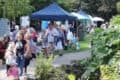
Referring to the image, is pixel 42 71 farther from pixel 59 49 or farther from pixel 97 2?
pixel 97 2

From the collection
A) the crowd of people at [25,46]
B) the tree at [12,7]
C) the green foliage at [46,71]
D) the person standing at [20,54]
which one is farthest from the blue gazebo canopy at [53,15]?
the green foliage at [46,71]

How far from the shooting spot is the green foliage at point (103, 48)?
12.3m

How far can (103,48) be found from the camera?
42.1 ft

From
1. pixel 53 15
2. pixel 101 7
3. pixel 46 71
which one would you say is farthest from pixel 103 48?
pixel 101 7

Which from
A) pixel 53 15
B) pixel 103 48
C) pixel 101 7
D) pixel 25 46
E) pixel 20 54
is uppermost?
pixel 103 48

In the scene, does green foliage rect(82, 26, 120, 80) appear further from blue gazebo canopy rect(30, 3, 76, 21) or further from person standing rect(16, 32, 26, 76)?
blue gazebo canopy rect(30, 3, 76, 21)

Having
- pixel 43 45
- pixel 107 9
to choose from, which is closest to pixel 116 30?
pixel 43 45

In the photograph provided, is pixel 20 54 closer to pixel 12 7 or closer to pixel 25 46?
pixel 25 46

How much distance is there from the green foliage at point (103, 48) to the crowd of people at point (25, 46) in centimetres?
197

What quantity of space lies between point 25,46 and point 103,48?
362 cm

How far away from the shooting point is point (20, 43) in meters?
15.6

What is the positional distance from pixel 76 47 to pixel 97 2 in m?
43.9

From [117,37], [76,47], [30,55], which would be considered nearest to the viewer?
[117,37]

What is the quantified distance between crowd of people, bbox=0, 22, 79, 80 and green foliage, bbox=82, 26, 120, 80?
197 cm
